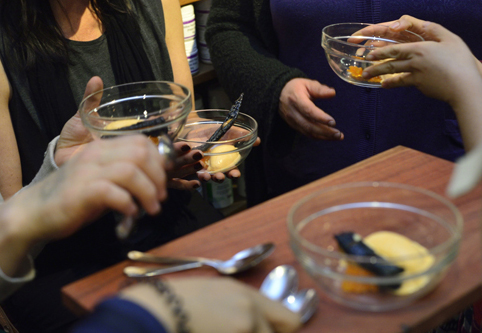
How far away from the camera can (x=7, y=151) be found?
101 cm

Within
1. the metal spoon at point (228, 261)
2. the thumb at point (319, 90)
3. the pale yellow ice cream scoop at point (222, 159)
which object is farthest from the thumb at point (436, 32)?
the metal spoon at point (228, 261)

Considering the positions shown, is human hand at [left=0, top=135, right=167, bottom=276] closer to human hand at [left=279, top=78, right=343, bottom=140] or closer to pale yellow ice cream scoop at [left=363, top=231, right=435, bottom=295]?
pale yellow ice cream scoop at [left=363, top=231, right=435, bottom=295]

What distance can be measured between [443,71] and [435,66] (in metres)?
0.02

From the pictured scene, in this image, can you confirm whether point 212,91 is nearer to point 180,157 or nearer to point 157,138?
point 180,157

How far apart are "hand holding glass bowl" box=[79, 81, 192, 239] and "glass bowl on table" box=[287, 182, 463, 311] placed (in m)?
0.20

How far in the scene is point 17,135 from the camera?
41.4 inches

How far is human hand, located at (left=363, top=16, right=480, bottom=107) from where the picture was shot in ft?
2.22

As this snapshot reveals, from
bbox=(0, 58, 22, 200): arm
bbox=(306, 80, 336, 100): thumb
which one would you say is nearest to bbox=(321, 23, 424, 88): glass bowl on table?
bbox=(306, 80, 336, 100): thumb

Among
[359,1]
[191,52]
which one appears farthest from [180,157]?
[191,52]

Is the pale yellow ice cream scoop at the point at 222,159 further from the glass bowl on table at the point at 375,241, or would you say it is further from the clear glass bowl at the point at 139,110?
the glass bowl on table at the point at 375,241

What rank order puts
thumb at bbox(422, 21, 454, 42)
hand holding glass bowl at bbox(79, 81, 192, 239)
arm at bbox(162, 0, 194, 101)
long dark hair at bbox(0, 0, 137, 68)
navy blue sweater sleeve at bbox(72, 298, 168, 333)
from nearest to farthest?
navy blue sweater sleeve at bbox(72, 298, 168, 333) < hand holding glass bowl at bbox(79, 81, 192, 239) < thumb at bbox(422, 21, 454, 42) < long dark hair at bbox(0, 0, 137, 68) < arm at bbox(162, 0, 194, 101)

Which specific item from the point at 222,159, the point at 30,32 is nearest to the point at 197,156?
the point at 222,159

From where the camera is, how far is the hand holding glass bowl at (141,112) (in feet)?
2.02

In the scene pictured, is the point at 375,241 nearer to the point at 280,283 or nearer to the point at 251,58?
the point at 280,283
